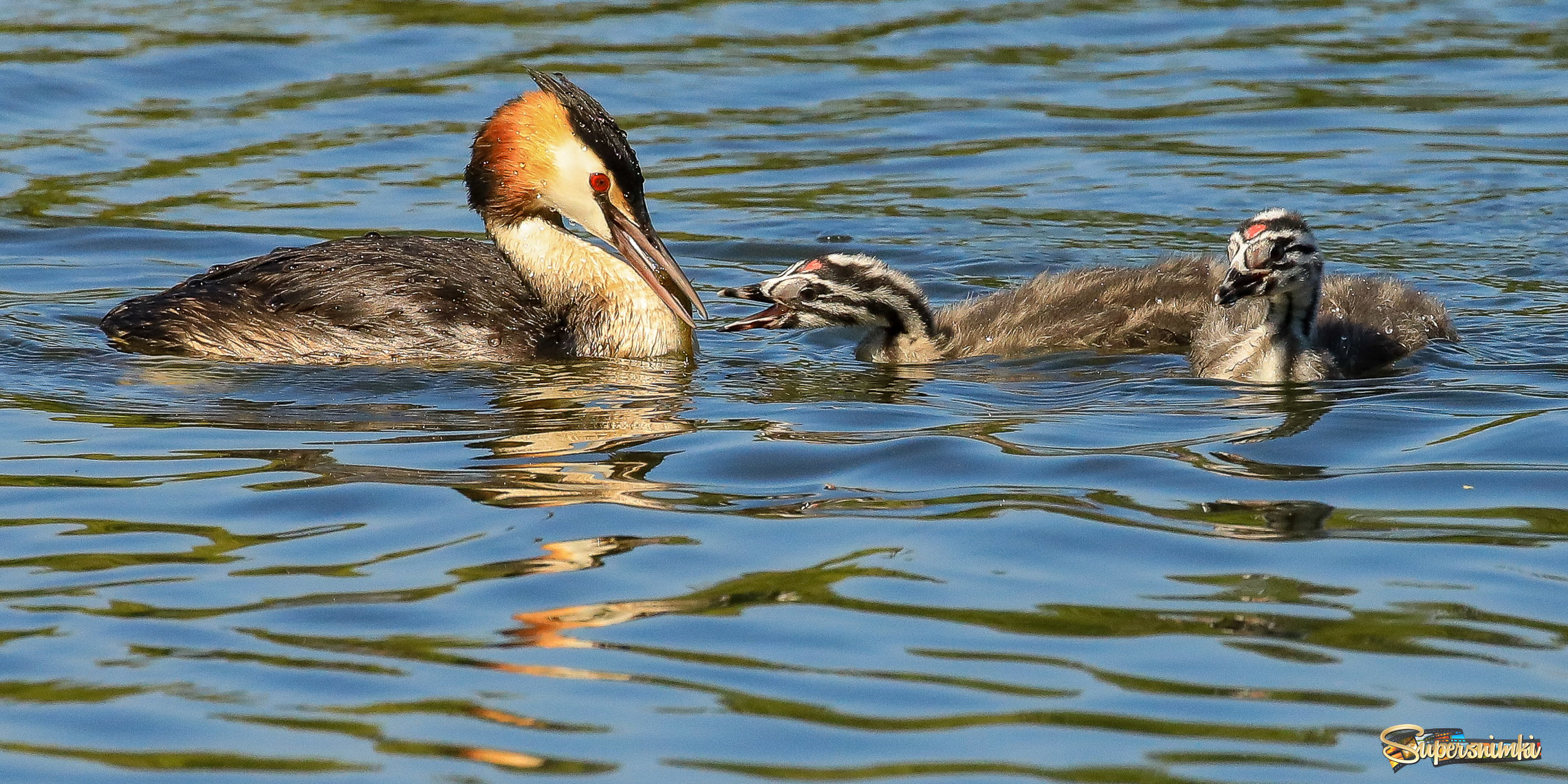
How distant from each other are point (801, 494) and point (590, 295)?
9.92ft

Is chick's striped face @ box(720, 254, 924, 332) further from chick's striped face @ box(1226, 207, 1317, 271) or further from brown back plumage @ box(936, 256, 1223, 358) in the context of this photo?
chick's striped face @ box(1226, 207, 1317, 271)

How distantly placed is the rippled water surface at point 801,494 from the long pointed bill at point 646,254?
1.16ft

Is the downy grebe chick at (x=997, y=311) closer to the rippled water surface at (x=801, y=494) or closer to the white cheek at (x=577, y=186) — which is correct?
the rippled water surface at (x=801, y=494)

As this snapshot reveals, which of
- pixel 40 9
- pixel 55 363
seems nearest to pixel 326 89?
pixel 40 9

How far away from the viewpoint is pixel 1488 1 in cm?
1805

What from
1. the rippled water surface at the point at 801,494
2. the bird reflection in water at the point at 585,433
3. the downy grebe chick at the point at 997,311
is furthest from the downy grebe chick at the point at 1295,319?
the bird reflection in water at the point at 585,433

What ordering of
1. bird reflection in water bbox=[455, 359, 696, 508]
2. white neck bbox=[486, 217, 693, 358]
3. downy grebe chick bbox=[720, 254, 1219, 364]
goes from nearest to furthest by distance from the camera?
1. bird reflection in water bbox=[455, 359, 696, 508]
2. downy grebe chick bbox=[720, 254, 1219, 364]
3. white neck bbox=[486, 217, 693, 358]

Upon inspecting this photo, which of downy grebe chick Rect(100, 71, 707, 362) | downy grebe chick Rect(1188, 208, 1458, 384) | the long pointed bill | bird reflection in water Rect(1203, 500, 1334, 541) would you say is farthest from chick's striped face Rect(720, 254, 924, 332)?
bird reflection in water Rect(1203, 500, 1334, 541)

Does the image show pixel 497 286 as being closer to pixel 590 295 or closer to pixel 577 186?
pixel 590 295

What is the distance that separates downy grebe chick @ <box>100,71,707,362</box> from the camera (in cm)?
943

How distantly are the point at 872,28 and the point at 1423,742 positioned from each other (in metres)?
12.9

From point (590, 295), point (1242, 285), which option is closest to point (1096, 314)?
point (1242, 285)

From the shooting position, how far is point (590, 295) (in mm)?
9828

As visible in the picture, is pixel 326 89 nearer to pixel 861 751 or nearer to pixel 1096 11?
pixel 1096 11
